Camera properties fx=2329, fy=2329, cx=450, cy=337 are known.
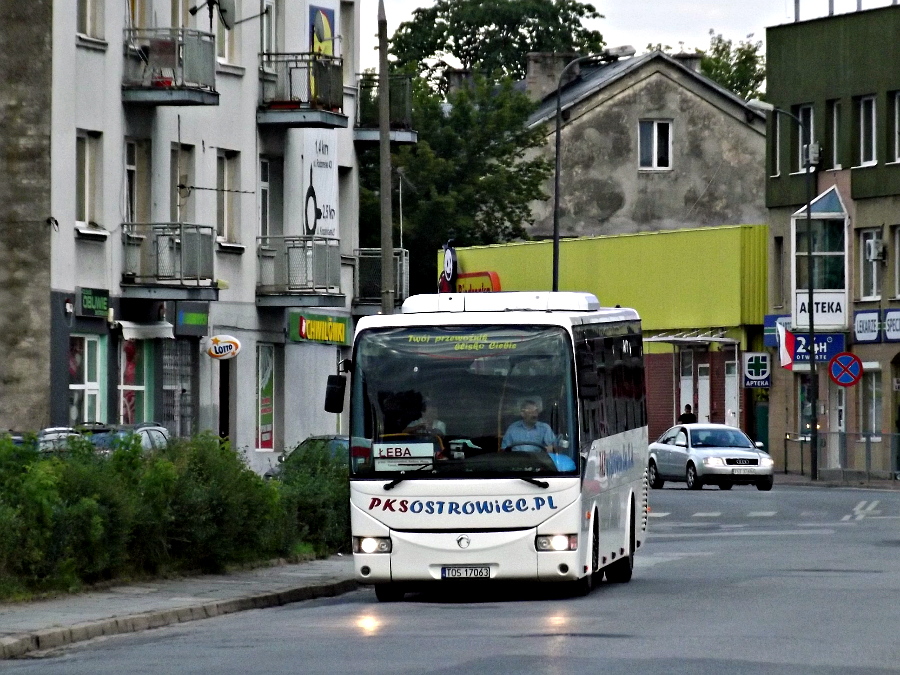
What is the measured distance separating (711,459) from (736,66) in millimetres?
60673

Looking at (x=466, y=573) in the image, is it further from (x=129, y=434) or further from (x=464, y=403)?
(x=129, y=434)

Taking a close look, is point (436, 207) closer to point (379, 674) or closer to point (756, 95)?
point (756, 95)

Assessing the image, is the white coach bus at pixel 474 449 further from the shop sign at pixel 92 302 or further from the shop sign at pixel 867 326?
the shop sign at pixel 867 326

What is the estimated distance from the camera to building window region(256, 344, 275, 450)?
4425cm

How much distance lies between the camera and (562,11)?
98562 mm

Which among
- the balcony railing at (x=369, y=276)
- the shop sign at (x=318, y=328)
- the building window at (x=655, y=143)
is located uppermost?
the building window at (x=655, y=143)

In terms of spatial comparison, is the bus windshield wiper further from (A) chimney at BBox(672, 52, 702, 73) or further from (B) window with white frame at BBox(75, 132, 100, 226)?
(A) chimney at BBox(672, 52, 702, 73)

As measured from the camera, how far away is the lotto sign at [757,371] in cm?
6175

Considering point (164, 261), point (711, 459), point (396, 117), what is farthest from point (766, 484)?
point (164, 261)

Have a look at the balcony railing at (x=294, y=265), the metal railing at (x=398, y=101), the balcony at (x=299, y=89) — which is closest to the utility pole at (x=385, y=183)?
the balcony at (x=299, y=89)

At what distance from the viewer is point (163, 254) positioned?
3875 centimetres

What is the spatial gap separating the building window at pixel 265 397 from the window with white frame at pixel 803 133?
24.0 m

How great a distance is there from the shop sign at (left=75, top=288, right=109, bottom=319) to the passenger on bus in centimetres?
1800

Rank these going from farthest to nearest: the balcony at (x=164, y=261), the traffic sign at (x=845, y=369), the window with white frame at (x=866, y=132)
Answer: the window with white frame at (x=866, y=132) < the traffic sign at (x=845, y=369) < the balcony at (x=164, y=261)
